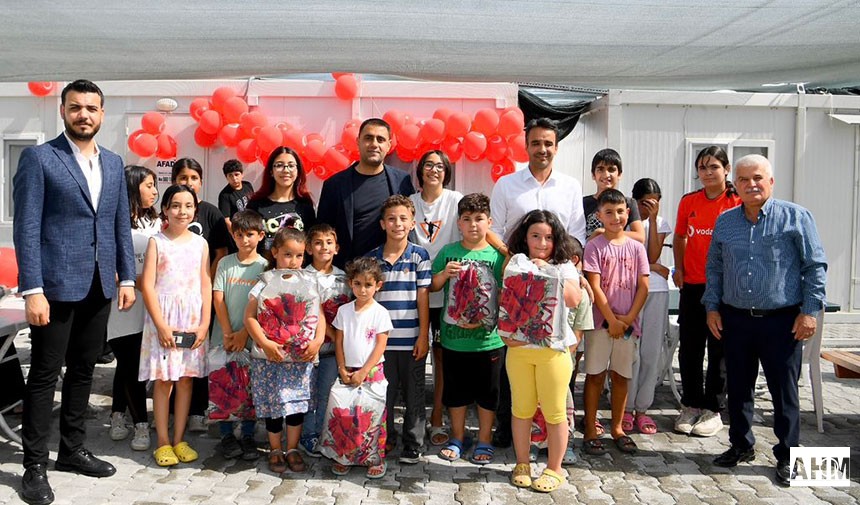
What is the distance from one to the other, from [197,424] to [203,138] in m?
4.85

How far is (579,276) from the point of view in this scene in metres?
3.45

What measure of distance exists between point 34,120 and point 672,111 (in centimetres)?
814

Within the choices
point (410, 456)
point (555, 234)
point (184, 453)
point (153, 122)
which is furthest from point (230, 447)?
point (153, 122)

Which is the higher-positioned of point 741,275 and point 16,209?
point 16,209

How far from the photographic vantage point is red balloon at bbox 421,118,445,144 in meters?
7.73

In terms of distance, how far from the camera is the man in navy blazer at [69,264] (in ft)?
9.95

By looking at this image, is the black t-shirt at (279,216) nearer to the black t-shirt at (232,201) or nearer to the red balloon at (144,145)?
the black t-shirt at (232,201)

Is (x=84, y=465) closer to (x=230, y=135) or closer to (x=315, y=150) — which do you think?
(x=315, y=150)

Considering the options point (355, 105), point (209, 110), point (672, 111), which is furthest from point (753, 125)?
point (209, 110)

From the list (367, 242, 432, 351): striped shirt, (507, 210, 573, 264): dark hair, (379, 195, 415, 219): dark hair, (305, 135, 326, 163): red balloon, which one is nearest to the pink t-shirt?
(507, 210, 573, 264): dark hair

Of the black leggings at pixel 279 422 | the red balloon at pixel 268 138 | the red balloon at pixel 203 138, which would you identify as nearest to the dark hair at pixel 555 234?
the black leggings at pixel 279 422

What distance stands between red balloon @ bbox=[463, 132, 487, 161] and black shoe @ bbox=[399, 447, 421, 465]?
481cm

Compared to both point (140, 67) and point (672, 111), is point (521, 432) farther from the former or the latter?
point (672, 111)

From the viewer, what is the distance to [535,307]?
326 centimetres
